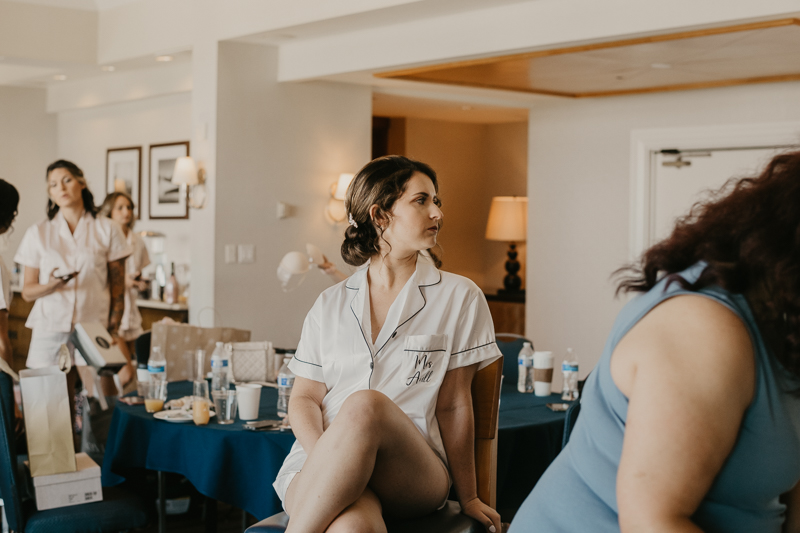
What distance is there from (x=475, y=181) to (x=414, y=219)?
22.4 ft

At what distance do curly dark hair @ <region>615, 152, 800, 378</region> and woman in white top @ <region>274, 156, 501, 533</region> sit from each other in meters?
1.09

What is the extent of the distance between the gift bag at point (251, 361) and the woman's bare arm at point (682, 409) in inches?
110

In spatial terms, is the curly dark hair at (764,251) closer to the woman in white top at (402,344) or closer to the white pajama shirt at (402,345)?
the woman in white top at (402,344)

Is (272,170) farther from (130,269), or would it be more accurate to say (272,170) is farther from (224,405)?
(224,405)

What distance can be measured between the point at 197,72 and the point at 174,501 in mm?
3057

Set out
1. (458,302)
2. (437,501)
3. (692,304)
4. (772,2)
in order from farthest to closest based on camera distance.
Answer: (772,2) < (458,302) < (437,501) < (692,304)

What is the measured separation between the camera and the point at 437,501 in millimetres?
2121

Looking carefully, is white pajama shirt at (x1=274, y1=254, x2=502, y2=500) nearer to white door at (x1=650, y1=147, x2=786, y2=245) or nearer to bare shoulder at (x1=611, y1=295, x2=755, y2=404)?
bare shoulder at (x1=611, y1=295, x2=755, y2=404)

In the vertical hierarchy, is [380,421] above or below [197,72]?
below

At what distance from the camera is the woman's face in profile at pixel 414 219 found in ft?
7.77

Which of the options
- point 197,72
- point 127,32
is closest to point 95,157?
point 127,32

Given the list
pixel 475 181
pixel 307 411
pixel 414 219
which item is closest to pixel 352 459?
pixel 307 411

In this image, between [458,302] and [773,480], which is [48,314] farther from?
[773,480]

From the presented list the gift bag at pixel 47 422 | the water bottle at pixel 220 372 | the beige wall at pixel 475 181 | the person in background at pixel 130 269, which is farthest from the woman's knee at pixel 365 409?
the beige wall at pixel 475 181
